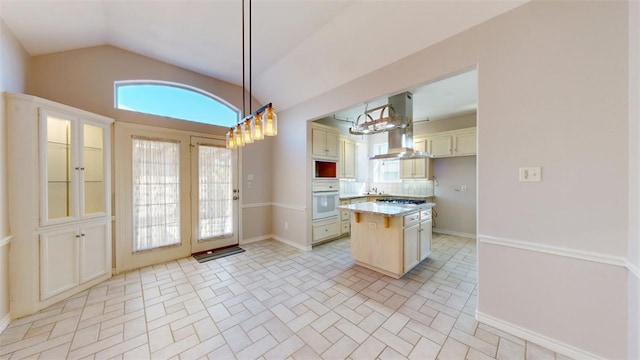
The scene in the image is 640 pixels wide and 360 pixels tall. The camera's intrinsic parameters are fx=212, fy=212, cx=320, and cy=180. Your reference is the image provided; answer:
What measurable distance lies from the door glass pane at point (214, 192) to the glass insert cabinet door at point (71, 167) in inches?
50.4

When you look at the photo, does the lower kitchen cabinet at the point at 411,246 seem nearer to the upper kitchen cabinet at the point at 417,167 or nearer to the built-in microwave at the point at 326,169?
the built-in microwave at the point at 326,169

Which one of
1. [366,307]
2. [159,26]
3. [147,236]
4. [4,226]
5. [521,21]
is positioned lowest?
[366,307]

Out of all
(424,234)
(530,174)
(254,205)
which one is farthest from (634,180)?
(254,205)

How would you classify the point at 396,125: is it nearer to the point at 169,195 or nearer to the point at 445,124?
the point at 445,124

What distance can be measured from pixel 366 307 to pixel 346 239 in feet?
8.40

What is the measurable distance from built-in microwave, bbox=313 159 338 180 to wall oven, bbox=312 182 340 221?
19 cm

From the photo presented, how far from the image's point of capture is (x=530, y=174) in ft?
5.84

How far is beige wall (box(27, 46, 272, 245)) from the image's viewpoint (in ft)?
8.83

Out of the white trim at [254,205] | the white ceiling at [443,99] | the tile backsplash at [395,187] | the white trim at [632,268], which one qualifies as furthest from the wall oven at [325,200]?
the white trim at [632,268]

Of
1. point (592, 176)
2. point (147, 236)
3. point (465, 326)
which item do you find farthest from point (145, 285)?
point (592, 176)

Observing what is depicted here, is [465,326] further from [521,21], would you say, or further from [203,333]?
[521,21]

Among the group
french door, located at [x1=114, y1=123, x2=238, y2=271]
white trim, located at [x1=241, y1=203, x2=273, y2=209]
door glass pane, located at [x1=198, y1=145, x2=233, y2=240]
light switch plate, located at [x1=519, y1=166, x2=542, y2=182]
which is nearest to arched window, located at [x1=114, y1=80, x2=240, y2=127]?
french door, located at [x1=114, y1=123, x2=238, y2=271]

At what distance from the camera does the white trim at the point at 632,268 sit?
1.30 meters

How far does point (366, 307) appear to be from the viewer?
225 centimetres
